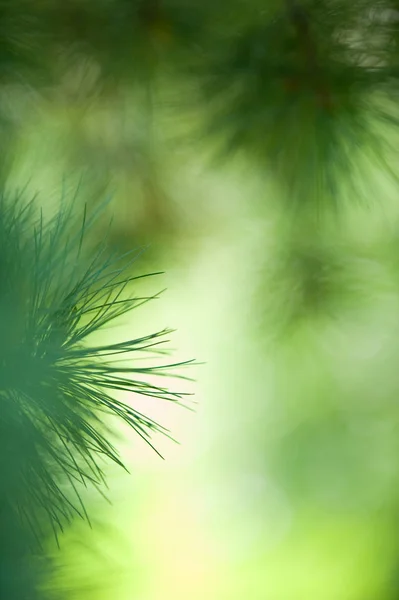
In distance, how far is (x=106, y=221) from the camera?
0.88 meters


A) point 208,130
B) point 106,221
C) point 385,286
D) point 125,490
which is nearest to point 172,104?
point 208,130

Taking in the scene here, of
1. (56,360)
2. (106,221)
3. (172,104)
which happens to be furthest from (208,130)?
(56,360)

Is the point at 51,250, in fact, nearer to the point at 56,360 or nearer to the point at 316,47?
the point at 56,360

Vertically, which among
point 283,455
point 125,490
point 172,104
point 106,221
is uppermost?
point 172,104

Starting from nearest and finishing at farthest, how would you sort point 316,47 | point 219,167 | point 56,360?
point 56,360, point 316,47, point 219,167

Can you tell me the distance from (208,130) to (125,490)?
0.46 meters

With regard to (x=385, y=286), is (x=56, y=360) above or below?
below

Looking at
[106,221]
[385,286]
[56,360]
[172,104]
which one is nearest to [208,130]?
[172,104]

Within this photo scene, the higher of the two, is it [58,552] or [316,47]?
[316,47]

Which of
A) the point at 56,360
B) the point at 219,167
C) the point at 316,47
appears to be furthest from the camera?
the point at 219,167

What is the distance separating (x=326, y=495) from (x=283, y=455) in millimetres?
78

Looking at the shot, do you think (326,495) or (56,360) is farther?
(326,495)

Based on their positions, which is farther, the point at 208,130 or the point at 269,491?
the point at 269,491

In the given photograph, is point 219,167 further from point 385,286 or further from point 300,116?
point 385,286
